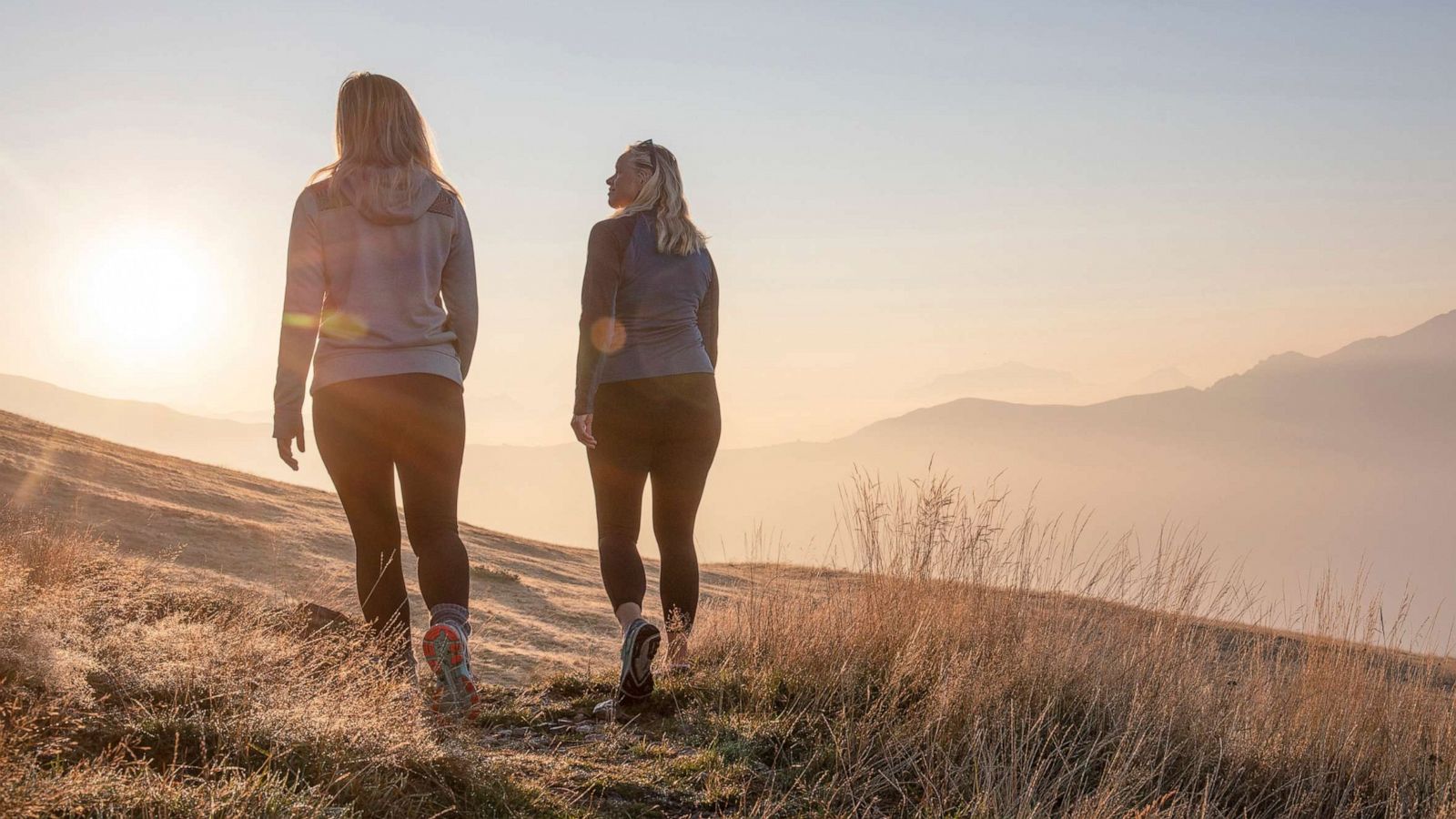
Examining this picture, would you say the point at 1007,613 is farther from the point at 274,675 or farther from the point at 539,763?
the point at 274,675

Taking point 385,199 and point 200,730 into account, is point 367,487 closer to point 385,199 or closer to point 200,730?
point 385,199

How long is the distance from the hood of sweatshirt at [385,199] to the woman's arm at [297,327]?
0.18 metres

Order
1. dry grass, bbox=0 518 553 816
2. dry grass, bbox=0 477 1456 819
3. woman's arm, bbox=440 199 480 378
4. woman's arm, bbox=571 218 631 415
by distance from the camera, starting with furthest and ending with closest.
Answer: woman's arm, bbox=571 218 631 415 < woman's arm, bbox=440 199 480 378 < dry grass, bbox=0 477 1456 819 < dry grass, bbox=0 518 553 816

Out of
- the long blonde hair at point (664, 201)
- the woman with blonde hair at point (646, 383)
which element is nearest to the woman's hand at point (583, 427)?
the woman with blonde hair at point (646, 383)

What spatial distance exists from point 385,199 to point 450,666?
162 centimetres

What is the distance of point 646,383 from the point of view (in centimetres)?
393

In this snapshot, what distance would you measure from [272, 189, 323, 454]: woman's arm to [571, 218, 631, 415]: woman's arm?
1.00 m

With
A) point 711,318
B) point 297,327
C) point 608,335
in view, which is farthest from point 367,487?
point 711,318

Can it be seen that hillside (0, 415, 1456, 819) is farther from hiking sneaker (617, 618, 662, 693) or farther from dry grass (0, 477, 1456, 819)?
hiking sneaker (617, 618, 662, 693)

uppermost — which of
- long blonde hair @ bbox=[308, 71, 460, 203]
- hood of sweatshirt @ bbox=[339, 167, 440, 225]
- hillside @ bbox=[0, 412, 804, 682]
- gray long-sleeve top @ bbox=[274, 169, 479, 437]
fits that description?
long blonde hair @ bbox=[308, 71, 460, 203]

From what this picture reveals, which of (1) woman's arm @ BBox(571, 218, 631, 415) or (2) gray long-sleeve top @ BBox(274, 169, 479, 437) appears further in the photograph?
(1) woman's arm @ BBox(571, 218, 631, 415)

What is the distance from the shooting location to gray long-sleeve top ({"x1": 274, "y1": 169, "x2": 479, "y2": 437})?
Result: 3.34m

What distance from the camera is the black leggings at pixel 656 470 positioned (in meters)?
3.94

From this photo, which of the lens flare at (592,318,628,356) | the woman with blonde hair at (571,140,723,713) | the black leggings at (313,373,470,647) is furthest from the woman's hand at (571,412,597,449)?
the black leggings at (313,373,470,647)
